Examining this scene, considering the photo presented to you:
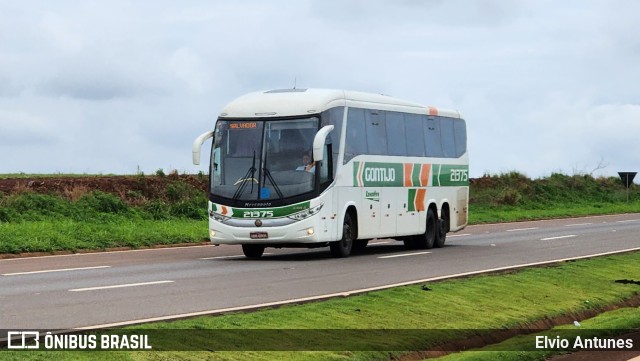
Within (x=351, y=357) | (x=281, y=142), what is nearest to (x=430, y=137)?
(x=281, y=142)

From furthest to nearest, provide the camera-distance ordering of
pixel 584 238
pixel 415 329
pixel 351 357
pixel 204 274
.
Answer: pixel 584 238 < pixel 204 274 < pixel 415 329 < pixel 351 357

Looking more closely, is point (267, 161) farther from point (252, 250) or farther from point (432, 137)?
point (432, 137)

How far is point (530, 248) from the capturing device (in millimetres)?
31359

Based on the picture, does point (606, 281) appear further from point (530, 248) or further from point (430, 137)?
point (430, 137)

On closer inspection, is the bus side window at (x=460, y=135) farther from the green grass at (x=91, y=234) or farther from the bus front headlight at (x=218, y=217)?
the bus front headlight at (x=218, y=217)

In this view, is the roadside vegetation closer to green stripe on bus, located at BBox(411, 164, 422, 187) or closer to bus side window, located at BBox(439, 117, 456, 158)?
green stripe on bus, located at BBox(411, 164, 422, 187)

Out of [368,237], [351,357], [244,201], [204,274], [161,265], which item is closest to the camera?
[351,357]

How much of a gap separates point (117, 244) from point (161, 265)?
23.0 feet

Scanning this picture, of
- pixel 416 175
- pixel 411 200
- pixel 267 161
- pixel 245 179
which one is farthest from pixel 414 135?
pixel 245 179

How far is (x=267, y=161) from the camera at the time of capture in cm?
2705

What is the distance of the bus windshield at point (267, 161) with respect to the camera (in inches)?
1060

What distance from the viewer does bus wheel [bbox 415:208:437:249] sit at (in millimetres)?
32875

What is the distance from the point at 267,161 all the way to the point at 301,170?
0.76 m

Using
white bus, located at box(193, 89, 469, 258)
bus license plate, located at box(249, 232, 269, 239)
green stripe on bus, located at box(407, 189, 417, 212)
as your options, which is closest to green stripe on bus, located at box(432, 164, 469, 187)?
green stripe on bus, located at box(407, 189, 417, 212)
